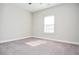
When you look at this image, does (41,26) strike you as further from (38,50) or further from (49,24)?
(38,50)

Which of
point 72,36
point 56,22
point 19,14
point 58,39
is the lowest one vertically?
point 58,39

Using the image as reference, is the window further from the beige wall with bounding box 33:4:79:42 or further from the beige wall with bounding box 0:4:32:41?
the beige wall with bounding box 0:4:32:41

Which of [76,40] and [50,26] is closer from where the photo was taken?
[76,40]

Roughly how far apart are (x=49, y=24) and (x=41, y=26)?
70 cm

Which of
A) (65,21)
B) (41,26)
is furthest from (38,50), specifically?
(41,26)

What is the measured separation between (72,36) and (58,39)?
81cm

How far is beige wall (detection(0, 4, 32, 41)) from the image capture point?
320 cm

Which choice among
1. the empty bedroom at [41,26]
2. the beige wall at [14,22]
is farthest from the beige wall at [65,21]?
the beige wall at [14,22]

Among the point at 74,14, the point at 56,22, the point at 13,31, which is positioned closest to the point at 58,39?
the point at 56,22

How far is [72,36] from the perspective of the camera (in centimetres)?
312

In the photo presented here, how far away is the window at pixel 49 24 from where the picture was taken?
391cm

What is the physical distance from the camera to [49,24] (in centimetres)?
405

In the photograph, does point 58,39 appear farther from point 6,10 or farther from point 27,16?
point 6,10

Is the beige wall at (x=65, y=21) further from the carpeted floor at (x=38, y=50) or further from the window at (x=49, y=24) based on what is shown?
the carpeted floor at (x=38, y=50)
